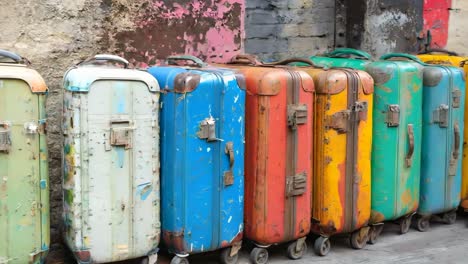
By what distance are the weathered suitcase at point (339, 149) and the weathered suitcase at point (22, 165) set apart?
192 cm

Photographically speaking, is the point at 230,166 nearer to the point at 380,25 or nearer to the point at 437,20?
the point at 380,25

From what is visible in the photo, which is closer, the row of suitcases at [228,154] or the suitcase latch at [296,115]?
the row of suitcases at [228,154]

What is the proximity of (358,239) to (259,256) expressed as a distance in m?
0.90

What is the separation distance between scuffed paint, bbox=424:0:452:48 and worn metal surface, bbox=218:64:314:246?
3.35 metres

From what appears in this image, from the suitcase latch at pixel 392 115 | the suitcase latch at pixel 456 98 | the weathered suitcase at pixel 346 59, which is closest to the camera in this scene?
the suitcase latch at pixel 392 115

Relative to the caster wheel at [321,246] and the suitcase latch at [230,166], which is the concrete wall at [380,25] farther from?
the suitcase latch at [230,166]

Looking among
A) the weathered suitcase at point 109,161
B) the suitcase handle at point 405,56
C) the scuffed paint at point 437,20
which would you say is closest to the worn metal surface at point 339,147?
the suitcase handle at point 405,56

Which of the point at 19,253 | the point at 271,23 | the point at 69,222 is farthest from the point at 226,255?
the point at 271,23

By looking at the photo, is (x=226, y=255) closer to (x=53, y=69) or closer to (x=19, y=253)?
(x=19, y=253)

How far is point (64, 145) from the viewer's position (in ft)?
12.6

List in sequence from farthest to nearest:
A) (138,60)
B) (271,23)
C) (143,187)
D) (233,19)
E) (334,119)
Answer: (271,23) < (233,19) < (138,60) < (334,119) < (143,187)

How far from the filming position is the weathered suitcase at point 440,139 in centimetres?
523

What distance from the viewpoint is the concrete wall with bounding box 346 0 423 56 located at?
6.65 metres

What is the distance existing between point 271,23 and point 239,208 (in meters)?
2.57
